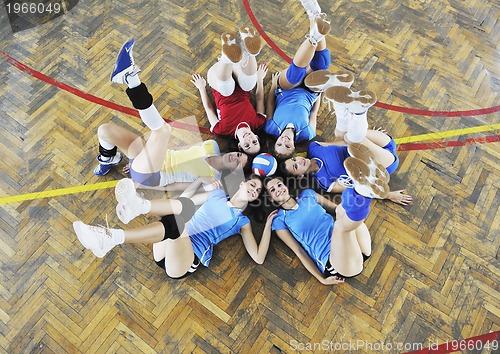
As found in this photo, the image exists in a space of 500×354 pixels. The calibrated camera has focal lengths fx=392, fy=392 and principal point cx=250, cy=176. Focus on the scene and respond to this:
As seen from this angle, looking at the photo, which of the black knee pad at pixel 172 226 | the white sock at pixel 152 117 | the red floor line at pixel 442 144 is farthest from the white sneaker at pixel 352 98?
the black knee pad at pixel 172 226

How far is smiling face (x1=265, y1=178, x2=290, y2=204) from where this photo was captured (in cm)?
235

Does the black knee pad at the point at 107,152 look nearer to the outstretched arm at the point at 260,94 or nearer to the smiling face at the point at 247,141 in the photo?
the smiling face at the point at 247,141

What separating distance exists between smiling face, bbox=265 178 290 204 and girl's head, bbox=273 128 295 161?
23 cm

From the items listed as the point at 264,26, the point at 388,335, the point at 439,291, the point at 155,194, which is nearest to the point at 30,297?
the point at 155,194

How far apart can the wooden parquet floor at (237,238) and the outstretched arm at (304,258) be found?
2.6 inches

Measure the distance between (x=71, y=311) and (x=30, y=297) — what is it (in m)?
0.27

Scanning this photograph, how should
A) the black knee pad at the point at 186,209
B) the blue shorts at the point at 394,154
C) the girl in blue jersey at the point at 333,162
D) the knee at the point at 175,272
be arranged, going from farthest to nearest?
the blue shorts at the point at 394,154 → the girl in blue jersey at the point at 333,162 → the knee at the point at 175,272 → the black knee pad at the point at 186,209

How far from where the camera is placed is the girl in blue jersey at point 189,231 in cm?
200

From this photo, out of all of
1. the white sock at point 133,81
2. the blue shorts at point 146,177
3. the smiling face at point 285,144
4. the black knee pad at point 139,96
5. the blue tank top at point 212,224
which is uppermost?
the white sock at point 133,81

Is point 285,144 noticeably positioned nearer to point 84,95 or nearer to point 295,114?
point 295,114

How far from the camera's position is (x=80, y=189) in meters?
2.65

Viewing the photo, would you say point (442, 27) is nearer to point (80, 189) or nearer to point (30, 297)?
point (80, 189)

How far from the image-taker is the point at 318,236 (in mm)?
2326

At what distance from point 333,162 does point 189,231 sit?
3.23 ft
